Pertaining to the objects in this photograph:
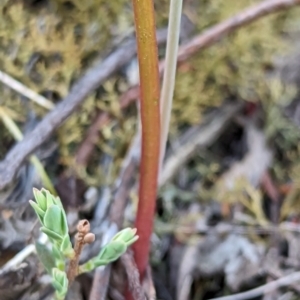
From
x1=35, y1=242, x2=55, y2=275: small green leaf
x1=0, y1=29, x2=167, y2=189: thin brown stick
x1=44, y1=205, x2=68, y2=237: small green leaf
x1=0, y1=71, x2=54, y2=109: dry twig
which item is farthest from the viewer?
x1=0, y1=71, x2=54, y2=109: dry twig

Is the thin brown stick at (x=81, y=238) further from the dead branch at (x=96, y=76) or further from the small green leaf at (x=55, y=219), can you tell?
the dead branch at (x=96, y=76)

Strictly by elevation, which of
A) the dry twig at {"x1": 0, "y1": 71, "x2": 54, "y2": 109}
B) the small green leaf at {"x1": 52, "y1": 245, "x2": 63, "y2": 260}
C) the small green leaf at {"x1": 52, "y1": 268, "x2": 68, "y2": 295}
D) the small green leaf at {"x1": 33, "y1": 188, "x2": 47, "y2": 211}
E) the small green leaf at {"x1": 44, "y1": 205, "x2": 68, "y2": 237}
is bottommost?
the small green leaf at {"x1": 52, "y1": 268, "x2": 68, "y2": 295}

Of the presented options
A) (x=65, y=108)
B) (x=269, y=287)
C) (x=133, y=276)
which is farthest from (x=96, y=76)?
(x=269, y=287)

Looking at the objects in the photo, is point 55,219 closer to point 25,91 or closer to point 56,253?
Answer: point 56,253

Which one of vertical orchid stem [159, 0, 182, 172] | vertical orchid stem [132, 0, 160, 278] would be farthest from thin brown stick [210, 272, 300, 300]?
vertical orchid stem [159, 0, 182, 172]

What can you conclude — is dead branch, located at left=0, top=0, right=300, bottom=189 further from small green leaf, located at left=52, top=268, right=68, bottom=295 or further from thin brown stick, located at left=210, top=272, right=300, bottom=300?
thin brown stick, located at left=210, top=272, right=300, bottom=300

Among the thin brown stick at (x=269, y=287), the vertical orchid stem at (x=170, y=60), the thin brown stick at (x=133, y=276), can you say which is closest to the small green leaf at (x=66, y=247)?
the thin brown stick at (x=133, y=276)
